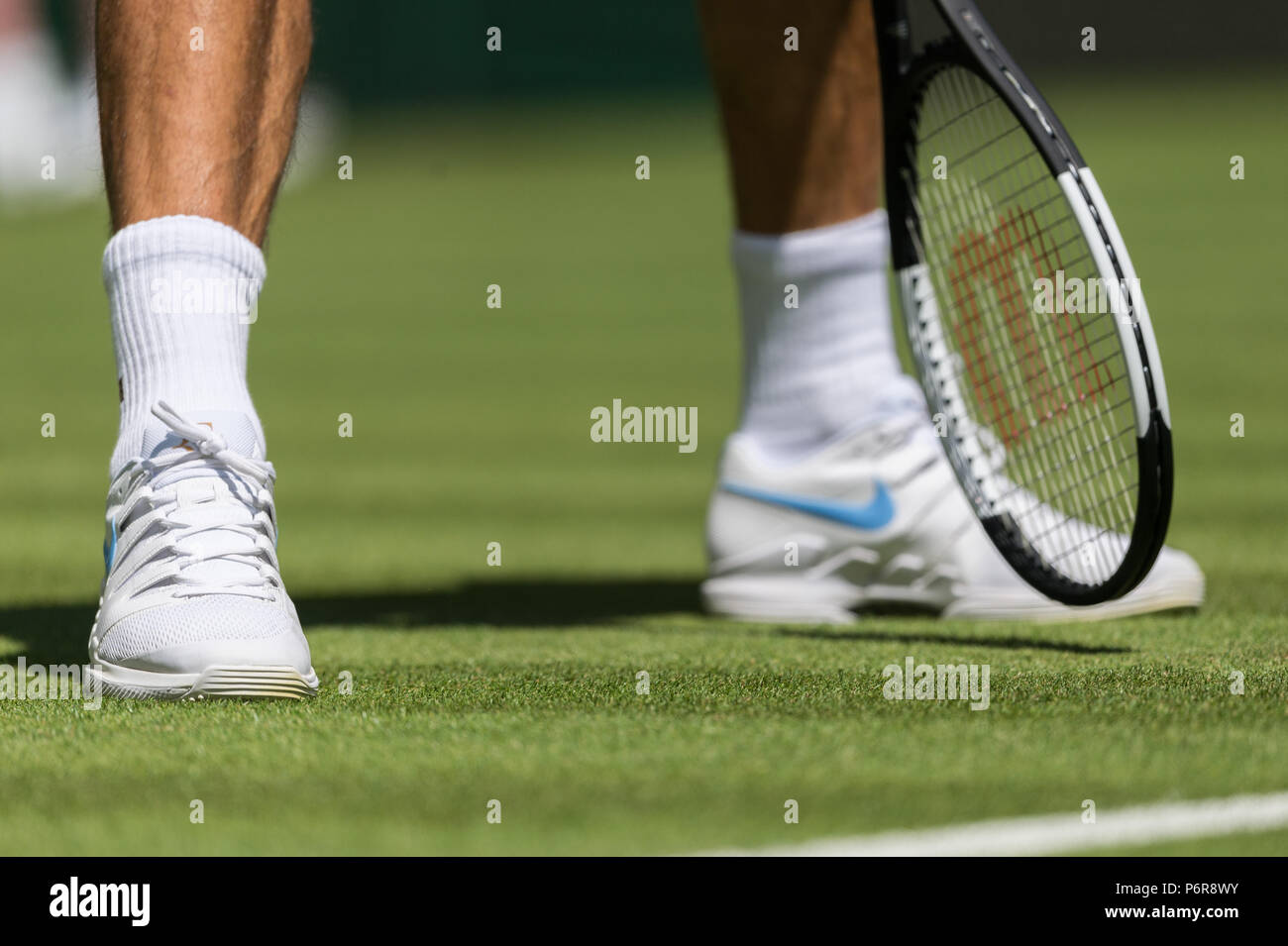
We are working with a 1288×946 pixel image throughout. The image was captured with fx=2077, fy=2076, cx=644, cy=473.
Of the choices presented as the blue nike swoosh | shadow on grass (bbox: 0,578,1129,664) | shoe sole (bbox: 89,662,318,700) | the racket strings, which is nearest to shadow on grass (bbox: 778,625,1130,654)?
shadow on grass (bbox: 0,578,1129,664)

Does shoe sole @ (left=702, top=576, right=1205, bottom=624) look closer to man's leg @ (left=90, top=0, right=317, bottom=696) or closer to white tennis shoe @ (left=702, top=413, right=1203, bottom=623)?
white tennis shoe @ (left=702, top=413, right=1203, bottom=623)

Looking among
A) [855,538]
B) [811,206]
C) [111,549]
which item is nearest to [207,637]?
[111,549]

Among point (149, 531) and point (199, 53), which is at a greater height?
point (199, 53)

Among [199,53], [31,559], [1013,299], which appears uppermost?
[199,53]

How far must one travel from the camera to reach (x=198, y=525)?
6.73 feet

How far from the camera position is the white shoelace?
2.04m

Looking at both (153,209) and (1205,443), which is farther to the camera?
(1205,443)

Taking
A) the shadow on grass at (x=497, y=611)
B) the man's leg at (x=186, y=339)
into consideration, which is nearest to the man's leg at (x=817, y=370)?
the shadow on grass at (x=497, y=611)

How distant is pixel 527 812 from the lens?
63.8 inches

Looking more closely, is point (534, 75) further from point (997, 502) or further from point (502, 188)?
point (997, 502)

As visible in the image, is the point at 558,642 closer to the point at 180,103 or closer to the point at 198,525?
the point at 198,525

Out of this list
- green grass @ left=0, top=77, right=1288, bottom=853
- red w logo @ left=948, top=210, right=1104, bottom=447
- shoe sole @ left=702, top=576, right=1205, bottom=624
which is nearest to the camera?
green grass @ left=0, top=77, right=1288, bottom=853
